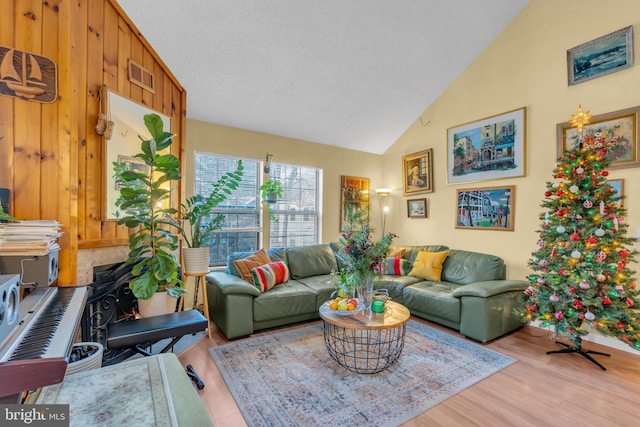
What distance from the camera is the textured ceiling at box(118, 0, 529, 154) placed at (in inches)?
105

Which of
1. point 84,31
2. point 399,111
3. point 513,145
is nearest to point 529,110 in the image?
point 513,145

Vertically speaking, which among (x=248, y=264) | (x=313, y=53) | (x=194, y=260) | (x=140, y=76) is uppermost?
(x=313, y=53)

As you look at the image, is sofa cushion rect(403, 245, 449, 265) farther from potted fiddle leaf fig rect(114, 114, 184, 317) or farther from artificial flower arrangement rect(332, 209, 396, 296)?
potted fiddle leaf fig rect(114, 114, 184, 317)

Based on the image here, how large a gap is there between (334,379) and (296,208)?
2.88 m

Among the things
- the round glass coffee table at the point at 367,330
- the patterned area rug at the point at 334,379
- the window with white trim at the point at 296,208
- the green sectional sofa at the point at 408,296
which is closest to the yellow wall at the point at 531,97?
the green sectional sofa at the point at 408,296

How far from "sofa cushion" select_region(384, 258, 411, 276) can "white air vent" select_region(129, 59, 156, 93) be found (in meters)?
3.46

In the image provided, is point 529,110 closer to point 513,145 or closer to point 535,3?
point 513,145

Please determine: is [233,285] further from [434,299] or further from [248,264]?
[434,299]

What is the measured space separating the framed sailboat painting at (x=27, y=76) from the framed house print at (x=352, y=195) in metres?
3.81

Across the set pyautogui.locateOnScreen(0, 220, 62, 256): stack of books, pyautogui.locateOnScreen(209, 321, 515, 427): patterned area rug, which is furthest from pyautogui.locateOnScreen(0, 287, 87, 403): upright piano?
pyautogui.locateOnScreen(209, 321, 515, 427): patterned area rug

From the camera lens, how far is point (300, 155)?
4.61m

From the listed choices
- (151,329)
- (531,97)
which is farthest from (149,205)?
(531,97)

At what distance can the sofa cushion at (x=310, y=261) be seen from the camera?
3939 millimetres

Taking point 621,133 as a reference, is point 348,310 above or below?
below
